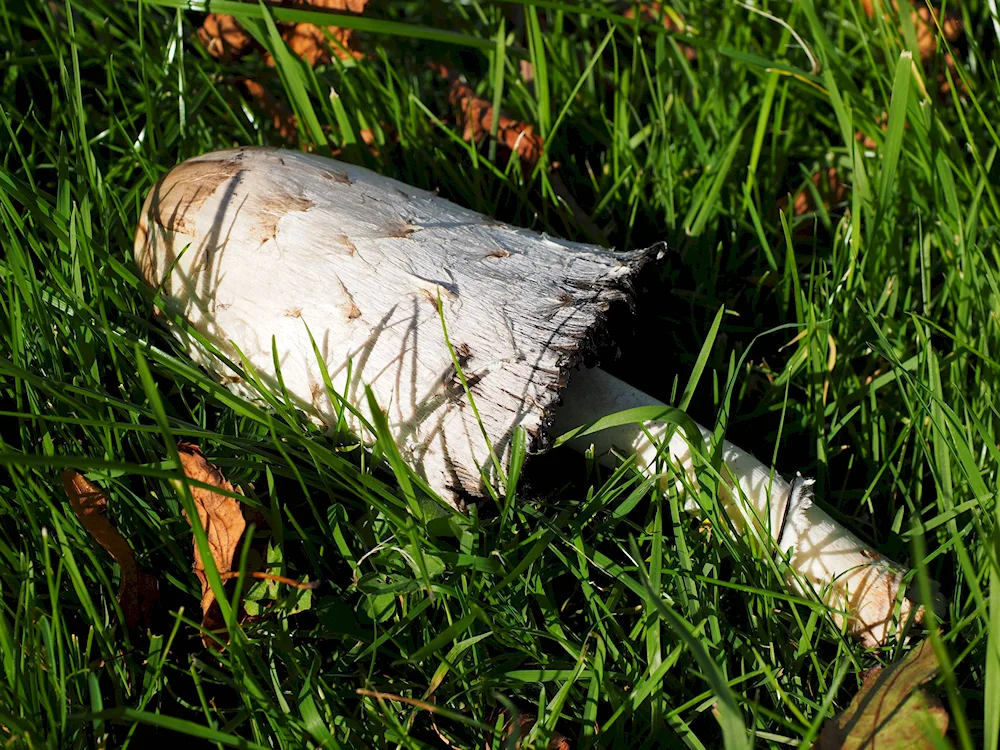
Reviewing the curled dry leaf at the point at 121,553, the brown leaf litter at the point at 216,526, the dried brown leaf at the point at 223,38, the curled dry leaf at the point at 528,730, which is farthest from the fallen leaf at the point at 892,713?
the dried brown leaf at the point at 223,38

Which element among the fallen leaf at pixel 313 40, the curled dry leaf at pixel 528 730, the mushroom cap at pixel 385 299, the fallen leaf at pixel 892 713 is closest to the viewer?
the fallen leaf at pixel 892 713

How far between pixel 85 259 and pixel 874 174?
247 cm

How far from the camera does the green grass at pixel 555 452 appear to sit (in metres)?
1.71

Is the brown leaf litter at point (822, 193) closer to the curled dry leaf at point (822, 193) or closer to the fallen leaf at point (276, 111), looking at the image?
the curled dry leaf at point (822, 193)

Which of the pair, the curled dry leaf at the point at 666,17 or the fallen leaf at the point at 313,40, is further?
the curled dry leaf at the point at 666,17

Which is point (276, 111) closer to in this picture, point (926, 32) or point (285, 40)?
point (285, 40)

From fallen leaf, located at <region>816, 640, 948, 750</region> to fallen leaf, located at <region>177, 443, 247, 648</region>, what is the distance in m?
1.25

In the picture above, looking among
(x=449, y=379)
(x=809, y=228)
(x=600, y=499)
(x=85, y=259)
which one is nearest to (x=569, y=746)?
(x=600, y=499)

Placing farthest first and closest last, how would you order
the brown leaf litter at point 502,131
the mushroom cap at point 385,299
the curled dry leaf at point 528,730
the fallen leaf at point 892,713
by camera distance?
the brown leaf litter at point 502,131 → the mushroom cap at point 385,299 → the curled dry leaf at point 528,730 → the fallen leaf at point 892,713

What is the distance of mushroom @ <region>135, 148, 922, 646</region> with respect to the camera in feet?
6.05

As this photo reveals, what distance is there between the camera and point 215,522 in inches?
73.7

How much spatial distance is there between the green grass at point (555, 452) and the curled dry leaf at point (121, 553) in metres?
0.05

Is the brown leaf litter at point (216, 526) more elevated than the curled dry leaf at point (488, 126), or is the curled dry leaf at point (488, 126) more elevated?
the curled dry leaf at point (488, 126)

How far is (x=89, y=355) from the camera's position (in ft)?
6.94
